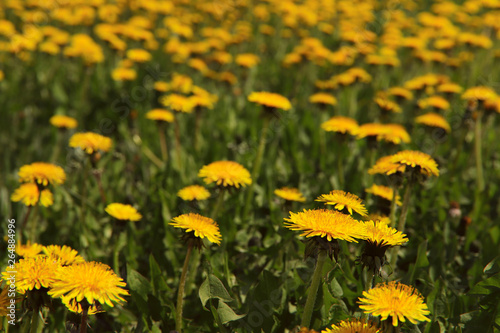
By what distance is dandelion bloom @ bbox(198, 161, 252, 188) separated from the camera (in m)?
2.03

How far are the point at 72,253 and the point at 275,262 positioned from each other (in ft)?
3.14

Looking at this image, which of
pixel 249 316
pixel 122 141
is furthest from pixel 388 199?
pixel 122 141

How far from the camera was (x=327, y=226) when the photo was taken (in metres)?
1.38

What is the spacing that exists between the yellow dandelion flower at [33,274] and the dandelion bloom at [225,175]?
2.54 ft

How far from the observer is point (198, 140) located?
3.54 m

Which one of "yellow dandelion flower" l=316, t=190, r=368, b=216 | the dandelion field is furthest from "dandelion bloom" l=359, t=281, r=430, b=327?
"yellow dandelion flower" l=316, t=190, r=368, b=216

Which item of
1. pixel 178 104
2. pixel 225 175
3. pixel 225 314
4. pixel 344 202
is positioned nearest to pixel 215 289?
pixel 225 314

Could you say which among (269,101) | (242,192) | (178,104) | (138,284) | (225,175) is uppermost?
(269,101)

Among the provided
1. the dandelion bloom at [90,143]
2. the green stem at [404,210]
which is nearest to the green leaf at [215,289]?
the green stem at [404,210]

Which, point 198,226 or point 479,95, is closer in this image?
point 198,226

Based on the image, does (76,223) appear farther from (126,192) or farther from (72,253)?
(72,253)

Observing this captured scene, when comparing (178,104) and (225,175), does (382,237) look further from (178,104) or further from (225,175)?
(178,104)

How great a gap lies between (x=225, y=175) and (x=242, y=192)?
2.91 feet

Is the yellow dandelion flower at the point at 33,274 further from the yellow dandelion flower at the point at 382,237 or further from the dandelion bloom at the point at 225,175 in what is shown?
the yellow dandelion flower at the point at 382,237
